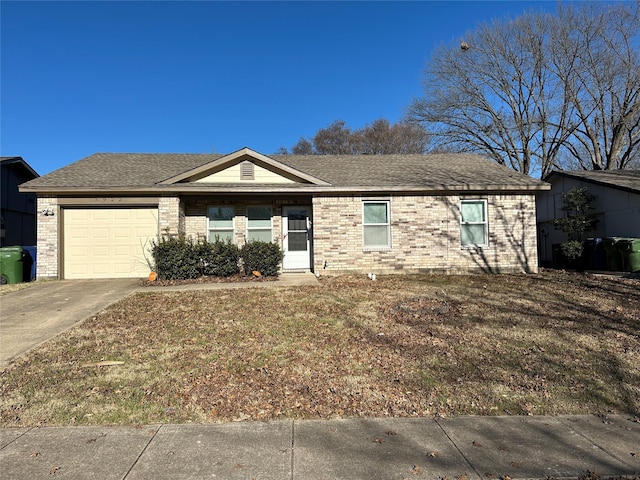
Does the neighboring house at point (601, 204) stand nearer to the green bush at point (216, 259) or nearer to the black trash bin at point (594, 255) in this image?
the black trash bin at point (594, 255)

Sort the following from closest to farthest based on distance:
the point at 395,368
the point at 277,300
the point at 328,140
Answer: the point at 395,368 → the point at 277,300 → the point at 328,140

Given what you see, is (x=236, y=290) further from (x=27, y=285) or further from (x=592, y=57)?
(x=592, y=57)

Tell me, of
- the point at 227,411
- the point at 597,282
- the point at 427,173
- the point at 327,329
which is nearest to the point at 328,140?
the point at 427,173

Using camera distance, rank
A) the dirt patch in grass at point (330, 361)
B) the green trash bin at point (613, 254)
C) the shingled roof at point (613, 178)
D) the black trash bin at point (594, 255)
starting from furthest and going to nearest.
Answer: the shingled roof at point (613, 178), the black trash bin at point (594, 255), the green trash bin at point (613, 254), the dirt patch in grass at point (330, 361)

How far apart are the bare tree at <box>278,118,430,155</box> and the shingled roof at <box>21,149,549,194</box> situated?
65.0ft

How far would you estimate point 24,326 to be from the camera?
699cm

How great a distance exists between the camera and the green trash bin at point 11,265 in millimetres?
11891

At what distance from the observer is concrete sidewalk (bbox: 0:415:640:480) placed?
309 centimetres

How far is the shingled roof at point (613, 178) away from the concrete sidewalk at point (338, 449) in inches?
511

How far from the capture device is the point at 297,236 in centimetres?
1349

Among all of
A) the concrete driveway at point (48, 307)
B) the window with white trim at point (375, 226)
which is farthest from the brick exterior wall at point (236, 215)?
the concrete driveway at point (48, 307)

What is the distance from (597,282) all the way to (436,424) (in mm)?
9180

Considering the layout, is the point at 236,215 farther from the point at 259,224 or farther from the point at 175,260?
the point at 175,260

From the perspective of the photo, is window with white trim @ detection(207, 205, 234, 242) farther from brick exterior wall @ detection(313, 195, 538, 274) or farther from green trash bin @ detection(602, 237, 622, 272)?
green trash bin @ detection(602, 237, 622, 272)
